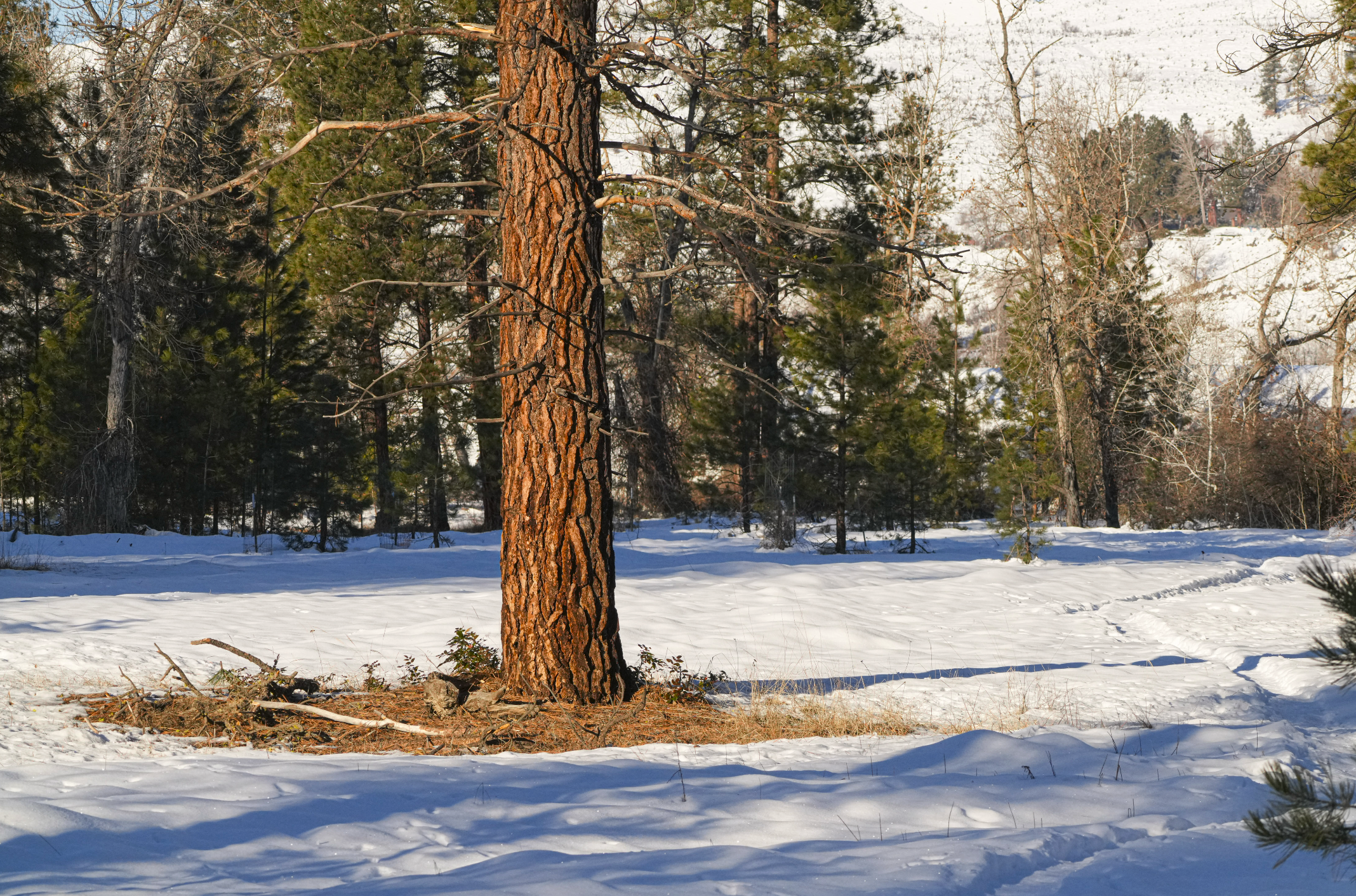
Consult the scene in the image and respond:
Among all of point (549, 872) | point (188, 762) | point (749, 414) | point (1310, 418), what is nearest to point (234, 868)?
point (549, 872)

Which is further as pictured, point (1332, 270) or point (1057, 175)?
point (1332, 270)

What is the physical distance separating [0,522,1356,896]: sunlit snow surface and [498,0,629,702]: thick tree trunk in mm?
949

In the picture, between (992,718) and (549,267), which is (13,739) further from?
(992,718)

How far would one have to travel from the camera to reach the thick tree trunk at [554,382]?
538 centimetres

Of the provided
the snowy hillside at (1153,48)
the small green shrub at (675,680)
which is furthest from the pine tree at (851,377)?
the snowy hillside at (1153,48)

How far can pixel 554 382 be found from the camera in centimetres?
538

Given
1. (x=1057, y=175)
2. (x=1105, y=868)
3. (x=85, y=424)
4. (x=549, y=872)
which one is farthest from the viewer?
(x=1057, y=175)

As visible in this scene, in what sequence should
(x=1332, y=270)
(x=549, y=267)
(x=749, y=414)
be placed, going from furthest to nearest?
(x=1332, y=270) < (x=749, y=414) < (x=549, y=267)

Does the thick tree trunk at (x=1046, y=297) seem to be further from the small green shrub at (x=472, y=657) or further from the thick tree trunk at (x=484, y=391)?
the small green shrub at (x=472, y=657)

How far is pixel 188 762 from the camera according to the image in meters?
4.04

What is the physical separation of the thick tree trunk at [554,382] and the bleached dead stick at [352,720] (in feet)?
2.37

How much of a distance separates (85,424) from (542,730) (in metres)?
20.9

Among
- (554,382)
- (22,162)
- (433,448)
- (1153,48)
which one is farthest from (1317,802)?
(1153,48)

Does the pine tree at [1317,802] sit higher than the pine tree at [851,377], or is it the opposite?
the pine tree at [851,377]
